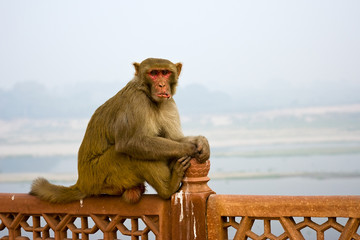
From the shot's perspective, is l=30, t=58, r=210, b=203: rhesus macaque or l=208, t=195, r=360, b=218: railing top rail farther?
l=30, t=58, r=210, b=203: rhesus macaque

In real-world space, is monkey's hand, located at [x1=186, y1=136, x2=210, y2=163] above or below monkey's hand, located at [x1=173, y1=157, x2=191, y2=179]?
above

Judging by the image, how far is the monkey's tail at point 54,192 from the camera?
4969mm

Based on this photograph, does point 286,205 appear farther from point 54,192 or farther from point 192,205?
point 54,192

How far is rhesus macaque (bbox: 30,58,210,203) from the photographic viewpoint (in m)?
4.53

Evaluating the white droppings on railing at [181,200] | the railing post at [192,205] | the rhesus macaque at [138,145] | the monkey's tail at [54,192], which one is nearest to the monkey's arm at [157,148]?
A: the rhesus macaque at [138,145]

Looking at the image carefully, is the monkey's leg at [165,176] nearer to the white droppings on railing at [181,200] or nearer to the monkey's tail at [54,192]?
the white droppings on railing at [181,200]

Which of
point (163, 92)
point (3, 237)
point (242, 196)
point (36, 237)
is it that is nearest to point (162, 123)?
point (163, 92)

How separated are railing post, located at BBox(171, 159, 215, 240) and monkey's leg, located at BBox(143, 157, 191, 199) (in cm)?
5

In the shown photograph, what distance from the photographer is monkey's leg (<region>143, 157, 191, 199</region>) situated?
14.7 ft

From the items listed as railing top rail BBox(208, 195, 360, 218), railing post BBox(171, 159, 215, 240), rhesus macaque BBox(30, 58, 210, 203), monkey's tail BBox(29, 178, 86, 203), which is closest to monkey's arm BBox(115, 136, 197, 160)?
rhesus macaque BBox(30, 58, 210, 203)

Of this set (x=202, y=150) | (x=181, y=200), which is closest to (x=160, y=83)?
(x=202, y=150)

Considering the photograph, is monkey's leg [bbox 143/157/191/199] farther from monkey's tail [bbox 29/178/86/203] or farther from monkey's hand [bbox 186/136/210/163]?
monkey's tail [bbox 29/178/86/203]

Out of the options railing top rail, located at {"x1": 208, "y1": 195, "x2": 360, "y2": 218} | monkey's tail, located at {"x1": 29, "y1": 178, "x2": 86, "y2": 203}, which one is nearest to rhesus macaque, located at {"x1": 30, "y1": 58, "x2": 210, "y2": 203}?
monkey's tail, located at {"x1": 29, "y1": 178, "x2": 86, "y2": 203}

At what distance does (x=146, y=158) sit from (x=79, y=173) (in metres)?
0.76
